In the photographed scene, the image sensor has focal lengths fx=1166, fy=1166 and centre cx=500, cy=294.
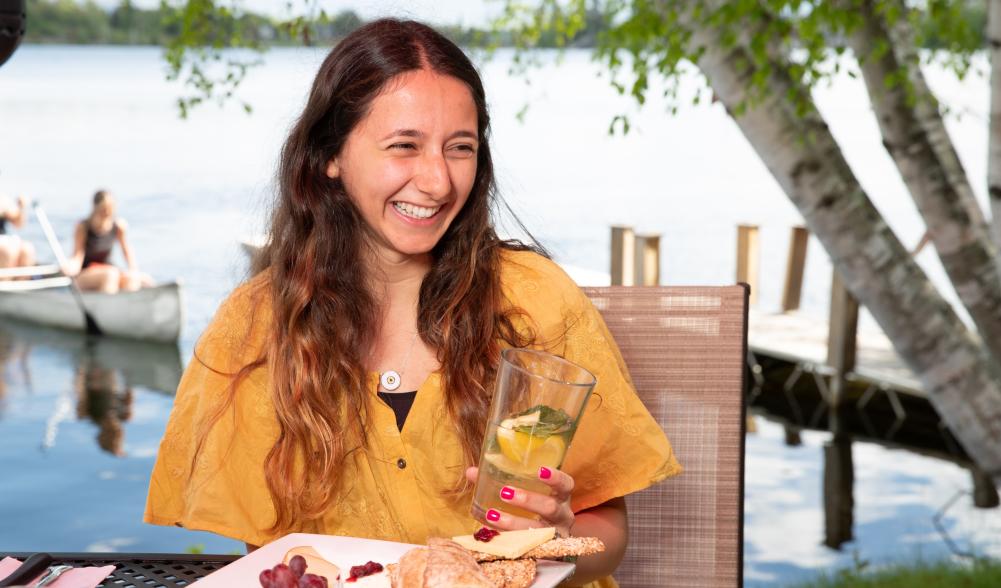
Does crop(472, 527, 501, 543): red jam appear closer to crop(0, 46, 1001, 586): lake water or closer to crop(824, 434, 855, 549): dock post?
crop(0, 46, 1001, 586): lake water

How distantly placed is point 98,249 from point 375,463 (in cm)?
1100

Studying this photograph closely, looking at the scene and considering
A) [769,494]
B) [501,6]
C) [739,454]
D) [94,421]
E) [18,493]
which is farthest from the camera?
[94,421]

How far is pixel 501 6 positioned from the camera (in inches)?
240

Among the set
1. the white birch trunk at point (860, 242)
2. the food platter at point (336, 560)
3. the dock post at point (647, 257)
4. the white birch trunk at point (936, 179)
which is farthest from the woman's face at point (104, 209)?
the food platter at point (336, 560)

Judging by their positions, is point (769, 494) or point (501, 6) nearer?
point (501, 6)

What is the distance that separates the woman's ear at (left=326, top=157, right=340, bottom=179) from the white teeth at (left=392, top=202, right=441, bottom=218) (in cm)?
18

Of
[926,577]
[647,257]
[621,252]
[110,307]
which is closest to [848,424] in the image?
[647,257]

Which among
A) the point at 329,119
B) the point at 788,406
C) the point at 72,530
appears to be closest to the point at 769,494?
the point at 788,406

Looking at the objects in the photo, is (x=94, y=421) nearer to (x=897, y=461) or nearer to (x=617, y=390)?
(x=897, y=461)

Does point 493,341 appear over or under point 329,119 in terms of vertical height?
under

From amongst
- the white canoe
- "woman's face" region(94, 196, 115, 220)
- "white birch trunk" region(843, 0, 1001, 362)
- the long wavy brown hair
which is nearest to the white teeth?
the long wavy brown hair

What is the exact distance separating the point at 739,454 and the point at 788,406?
6989 mm

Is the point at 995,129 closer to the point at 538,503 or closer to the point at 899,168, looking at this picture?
the point at 899,168

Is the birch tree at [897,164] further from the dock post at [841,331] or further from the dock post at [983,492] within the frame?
the dock post at [841,331]
